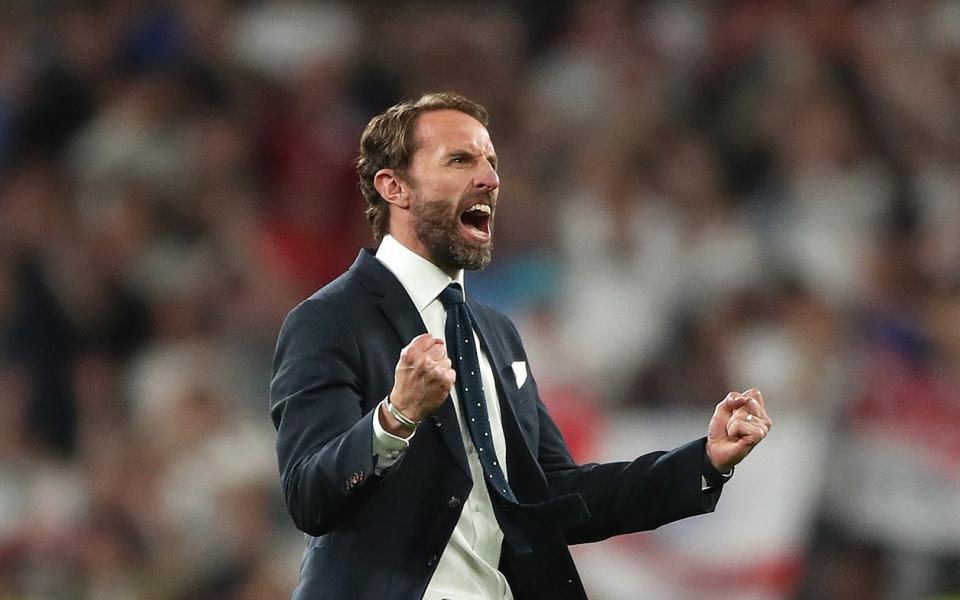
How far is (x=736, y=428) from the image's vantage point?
3441 mm

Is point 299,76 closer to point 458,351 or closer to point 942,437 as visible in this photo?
point 942,437

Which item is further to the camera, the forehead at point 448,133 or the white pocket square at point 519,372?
the white pocket square at point 519,372

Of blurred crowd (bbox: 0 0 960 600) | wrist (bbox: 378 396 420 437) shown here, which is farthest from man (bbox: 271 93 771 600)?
blurred crowd (bbox: 0 0 960 600)

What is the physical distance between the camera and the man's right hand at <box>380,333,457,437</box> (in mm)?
3033

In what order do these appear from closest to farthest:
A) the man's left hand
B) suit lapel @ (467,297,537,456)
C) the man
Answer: the man
the man's left hand
suit lapel @ (467,297,537,456)

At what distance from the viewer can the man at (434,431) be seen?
3.20 m

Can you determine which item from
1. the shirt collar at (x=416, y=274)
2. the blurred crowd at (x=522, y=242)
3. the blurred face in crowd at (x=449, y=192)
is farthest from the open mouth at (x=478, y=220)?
the blurred crowd at (x=522, y=242)

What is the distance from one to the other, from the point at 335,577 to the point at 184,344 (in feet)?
15.8

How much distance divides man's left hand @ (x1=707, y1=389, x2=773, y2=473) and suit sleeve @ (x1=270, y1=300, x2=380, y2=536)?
74cm

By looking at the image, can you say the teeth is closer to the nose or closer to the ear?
the nose

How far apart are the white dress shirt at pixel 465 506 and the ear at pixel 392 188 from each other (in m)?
0.09

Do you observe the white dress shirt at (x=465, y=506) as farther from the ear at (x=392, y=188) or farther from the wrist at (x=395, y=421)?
the wrist at (x=395, y=421)

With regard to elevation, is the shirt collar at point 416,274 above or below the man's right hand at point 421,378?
above

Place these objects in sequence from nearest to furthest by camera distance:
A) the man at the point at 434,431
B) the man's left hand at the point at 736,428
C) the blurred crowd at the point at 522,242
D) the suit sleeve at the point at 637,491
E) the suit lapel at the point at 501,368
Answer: the man at the point at 434,431, the man's left hand at the point at 736,428, the suit sleeve at the point at 637,491, the suit lapel at the point at 501,368, the blurred crowd at the point at 522,242
